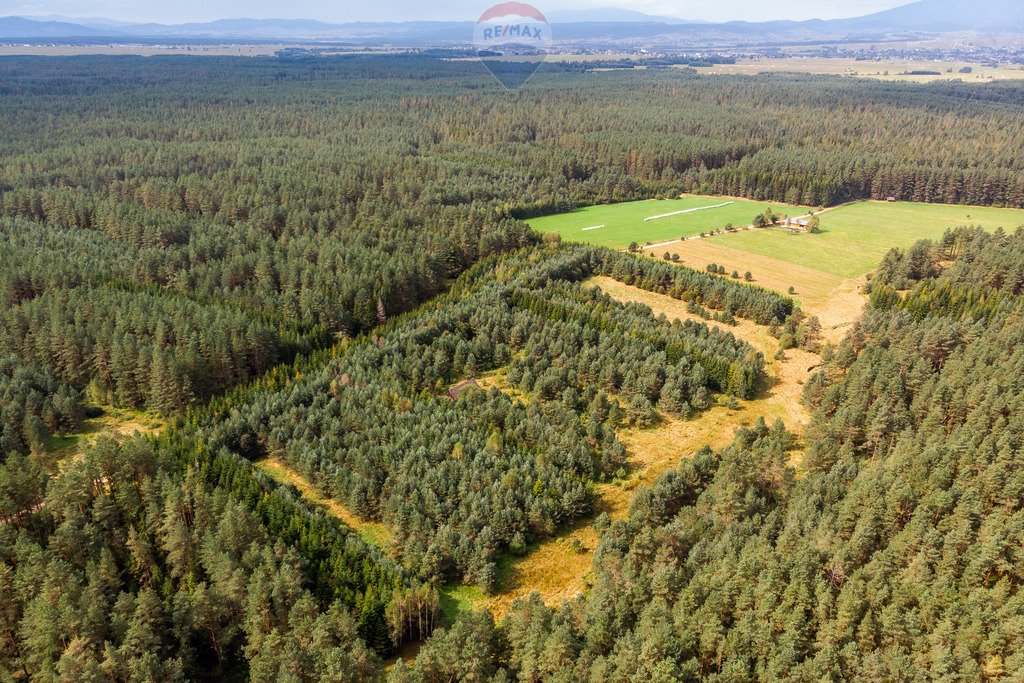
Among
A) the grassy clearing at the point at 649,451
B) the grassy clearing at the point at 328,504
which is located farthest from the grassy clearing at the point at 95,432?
the grassy clearing at the point at 649,451

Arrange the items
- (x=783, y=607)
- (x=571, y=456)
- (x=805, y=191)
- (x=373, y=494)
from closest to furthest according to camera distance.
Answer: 1. (x=783, y=607)
2. (x=373, y=494)
3. (x=571, y=456)
4. (x=805, y=191)

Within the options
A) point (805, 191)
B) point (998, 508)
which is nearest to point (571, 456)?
point (998, 508)

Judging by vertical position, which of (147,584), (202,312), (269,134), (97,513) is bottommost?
(147,584)

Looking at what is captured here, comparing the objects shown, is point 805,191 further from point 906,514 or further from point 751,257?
point 906,514

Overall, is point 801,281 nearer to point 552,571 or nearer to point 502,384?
point 502,384

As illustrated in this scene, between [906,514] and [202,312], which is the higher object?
[202,312]

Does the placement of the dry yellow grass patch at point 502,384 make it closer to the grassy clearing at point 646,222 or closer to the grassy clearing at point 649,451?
the grassy clearing at point 649,451

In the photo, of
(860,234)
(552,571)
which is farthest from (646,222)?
(552,571)
